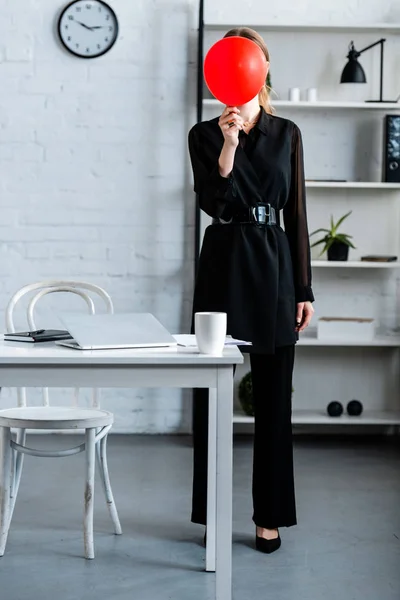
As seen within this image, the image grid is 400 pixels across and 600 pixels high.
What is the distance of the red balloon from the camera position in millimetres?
2125

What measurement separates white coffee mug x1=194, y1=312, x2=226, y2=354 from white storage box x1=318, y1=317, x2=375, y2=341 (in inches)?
89.3

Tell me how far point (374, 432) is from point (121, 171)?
5.87 ft

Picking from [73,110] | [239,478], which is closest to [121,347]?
[239,478]

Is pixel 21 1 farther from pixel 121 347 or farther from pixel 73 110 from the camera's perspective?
pixel 121 347

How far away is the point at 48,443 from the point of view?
412 centimetres

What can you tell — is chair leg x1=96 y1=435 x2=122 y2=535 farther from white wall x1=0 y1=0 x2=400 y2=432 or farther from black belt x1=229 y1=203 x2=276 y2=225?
white wall x1=0 y1=0 x2=400 y2=432

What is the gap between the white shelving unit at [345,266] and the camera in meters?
4.11

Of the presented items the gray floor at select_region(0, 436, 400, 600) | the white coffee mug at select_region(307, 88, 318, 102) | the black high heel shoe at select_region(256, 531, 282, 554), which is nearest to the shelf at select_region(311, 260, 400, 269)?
the white coffee mug at select_region(307, 88, 318, 102)

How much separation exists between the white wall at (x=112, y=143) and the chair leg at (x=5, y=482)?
5.85ft

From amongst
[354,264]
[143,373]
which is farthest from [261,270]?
[354,264]

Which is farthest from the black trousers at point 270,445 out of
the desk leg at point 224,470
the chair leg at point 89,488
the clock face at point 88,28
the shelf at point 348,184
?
the clock face at point 88,28

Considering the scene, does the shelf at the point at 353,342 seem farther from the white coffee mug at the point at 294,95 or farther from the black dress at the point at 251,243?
the black dress at the point at 251,243

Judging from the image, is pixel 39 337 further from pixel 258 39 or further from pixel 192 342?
pixel 258 39

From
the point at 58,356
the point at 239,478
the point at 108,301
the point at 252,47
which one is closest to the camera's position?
the point at 58,356
